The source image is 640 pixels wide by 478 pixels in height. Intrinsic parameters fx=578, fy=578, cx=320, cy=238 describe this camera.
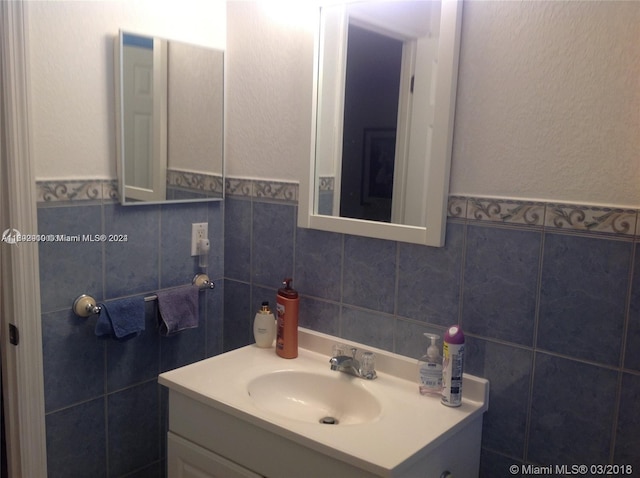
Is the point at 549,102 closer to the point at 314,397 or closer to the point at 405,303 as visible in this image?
the point at 405,303

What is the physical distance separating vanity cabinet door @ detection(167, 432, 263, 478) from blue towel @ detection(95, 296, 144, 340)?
0.33 metres

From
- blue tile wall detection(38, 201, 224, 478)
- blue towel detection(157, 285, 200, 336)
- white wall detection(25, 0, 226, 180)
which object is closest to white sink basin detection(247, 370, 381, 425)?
blue towel detection(157, 285, 200, 336)

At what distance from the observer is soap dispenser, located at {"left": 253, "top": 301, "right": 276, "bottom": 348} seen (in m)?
1.88

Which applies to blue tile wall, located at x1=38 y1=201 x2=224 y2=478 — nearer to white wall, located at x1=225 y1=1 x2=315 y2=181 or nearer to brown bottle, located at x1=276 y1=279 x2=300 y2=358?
white wall, located at x1=225 y1=1 x2=315 y2=181

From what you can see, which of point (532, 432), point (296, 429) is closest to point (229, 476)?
point (296, 429)

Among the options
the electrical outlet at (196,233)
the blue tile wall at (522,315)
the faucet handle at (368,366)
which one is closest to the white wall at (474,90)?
the blue tile wall at (522,315)

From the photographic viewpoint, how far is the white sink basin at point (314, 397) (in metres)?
1.62

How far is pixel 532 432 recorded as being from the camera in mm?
1447

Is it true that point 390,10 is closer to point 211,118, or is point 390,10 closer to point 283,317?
point 211,118

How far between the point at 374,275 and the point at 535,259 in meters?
0.48

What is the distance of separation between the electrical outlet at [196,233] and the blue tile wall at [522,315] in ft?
1.42

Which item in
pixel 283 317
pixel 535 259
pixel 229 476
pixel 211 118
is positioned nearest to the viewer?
pixel 535 259

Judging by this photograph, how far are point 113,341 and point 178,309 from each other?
0.23 meters

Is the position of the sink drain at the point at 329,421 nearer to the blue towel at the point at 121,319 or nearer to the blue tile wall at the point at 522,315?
the blue tile wall at the point at 522,315
